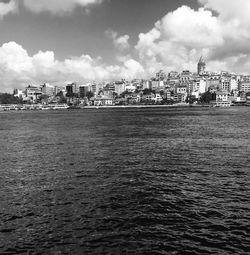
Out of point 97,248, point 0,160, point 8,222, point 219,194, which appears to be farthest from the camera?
point 0,160

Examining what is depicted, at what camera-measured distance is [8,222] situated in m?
18.9

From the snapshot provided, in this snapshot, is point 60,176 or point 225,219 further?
point 60,176

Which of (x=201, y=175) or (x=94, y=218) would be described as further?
(x=201, y=175)

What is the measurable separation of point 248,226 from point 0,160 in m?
30.8

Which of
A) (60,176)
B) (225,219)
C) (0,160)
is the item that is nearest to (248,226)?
(225,219)

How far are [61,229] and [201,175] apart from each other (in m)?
15.8

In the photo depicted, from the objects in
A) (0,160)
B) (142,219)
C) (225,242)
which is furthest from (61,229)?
(0,160)

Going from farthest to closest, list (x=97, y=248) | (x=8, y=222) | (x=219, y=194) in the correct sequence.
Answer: (x=219, y=194)
(x=8, y=222)
(x=97, y=248)

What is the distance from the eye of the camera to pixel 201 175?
29.5 metres

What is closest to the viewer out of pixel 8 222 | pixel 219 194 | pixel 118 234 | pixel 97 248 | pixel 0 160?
pixel 97 248

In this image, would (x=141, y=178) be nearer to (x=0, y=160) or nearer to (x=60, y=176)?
(x=60, y=176)

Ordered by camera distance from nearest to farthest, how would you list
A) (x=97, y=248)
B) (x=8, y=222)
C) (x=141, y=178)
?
(x=97, y=248) < (x=8, y=222) < (x=141, y=178)

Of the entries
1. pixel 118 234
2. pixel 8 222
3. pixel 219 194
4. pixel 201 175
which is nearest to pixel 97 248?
pixel 118 234

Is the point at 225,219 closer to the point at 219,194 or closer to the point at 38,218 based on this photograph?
the point at 219,194
